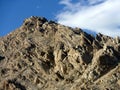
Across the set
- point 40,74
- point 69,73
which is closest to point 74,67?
point 69,73

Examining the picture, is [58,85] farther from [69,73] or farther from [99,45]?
[99,45]

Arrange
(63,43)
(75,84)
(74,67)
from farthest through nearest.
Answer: (63,43) < (74,67) < (75,84)

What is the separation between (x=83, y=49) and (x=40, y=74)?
18.5m

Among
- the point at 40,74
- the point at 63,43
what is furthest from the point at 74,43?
the point at 40,74

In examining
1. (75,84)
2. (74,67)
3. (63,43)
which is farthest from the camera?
(63,43)

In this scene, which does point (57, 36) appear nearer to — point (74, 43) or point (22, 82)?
point (74, 43)

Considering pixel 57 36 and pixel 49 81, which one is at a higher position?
pixel 57 36

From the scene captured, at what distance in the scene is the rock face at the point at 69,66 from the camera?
168125 mm

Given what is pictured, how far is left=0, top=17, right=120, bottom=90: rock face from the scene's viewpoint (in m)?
168

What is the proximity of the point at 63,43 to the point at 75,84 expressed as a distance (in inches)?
1099

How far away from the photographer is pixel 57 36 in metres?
200

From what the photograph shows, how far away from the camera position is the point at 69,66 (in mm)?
180000

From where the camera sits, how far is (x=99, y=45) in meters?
187

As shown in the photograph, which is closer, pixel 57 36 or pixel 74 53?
pixel 74 53
